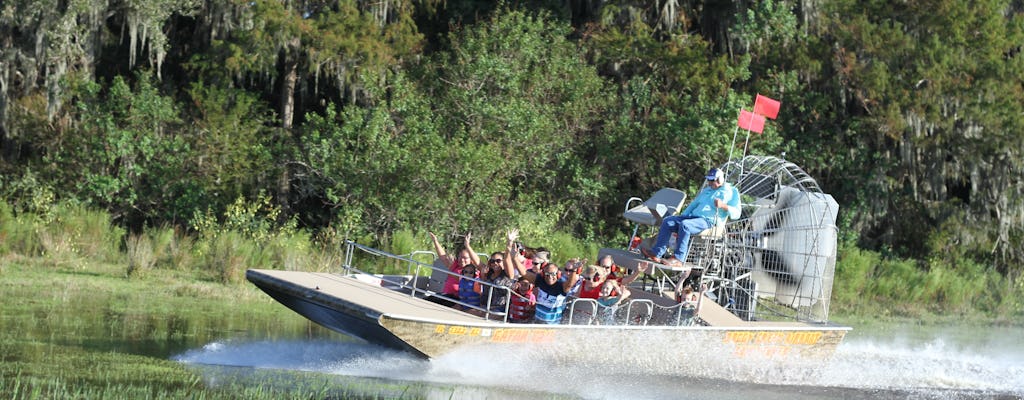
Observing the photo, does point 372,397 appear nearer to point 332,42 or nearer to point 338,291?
point 338,291

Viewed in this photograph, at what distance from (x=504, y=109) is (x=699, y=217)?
12499mm

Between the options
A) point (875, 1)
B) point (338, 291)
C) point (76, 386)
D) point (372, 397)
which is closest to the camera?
point (76, 386)

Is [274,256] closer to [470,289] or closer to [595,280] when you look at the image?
[470,289]

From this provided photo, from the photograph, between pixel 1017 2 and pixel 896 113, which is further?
pixel 1017 2

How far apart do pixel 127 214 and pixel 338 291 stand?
51.7 ft

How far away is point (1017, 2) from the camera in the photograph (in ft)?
106

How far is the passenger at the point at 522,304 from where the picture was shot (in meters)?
14.6

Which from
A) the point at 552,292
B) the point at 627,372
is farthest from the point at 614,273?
the point at 627,372

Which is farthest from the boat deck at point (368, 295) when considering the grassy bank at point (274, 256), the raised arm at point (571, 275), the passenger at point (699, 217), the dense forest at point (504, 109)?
the dense forest at point (504, 109)

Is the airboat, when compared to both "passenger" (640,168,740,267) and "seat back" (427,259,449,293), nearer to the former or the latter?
"seat back" (427,259,449,293)

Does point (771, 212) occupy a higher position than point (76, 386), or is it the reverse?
point (771, 212)

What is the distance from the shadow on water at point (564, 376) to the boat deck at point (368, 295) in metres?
0.54

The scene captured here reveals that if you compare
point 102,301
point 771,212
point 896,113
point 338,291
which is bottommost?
point 102,301

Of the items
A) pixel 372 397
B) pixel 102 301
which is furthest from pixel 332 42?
pixel 372 397
